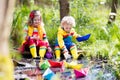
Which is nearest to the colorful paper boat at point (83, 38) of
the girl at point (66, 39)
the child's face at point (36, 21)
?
the girl at point (66, 39)

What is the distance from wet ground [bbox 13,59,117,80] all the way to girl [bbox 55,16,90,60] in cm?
56

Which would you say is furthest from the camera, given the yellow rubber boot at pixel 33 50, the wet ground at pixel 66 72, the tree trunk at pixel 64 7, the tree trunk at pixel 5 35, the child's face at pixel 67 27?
the tree trunk at pixel 64 7

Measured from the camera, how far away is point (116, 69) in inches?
186

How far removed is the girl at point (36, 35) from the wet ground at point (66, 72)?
0.56 m

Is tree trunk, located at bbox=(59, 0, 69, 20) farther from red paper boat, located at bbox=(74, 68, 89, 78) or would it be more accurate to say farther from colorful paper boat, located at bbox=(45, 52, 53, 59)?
red paper boat, located at bbox=(74, 68, 89, 78)

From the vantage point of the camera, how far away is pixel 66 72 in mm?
5066

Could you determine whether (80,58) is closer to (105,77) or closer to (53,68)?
(53,68)

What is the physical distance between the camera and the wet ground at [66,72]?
475 centimetres

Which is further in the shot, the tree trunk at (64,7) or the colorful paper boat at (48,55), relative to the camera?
the tree trunk at (64,7)

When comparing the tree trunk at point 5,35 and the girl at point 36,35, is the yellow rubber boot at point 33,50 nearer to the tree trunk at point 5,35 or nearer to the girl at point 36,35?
the girl at point 36,35

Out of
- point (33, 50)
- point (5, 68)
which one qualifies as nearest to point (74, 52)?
point (33, 50)

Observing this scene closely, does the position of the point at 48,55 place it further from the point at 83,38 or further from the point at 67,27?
the point at 83,38

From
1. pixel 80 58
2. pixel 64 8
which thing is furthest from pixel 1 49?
pixel 64 8

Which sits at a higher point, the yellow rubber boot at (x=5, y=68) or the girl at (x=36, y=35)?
the yellow rubber boot at (x=5, y=68)
